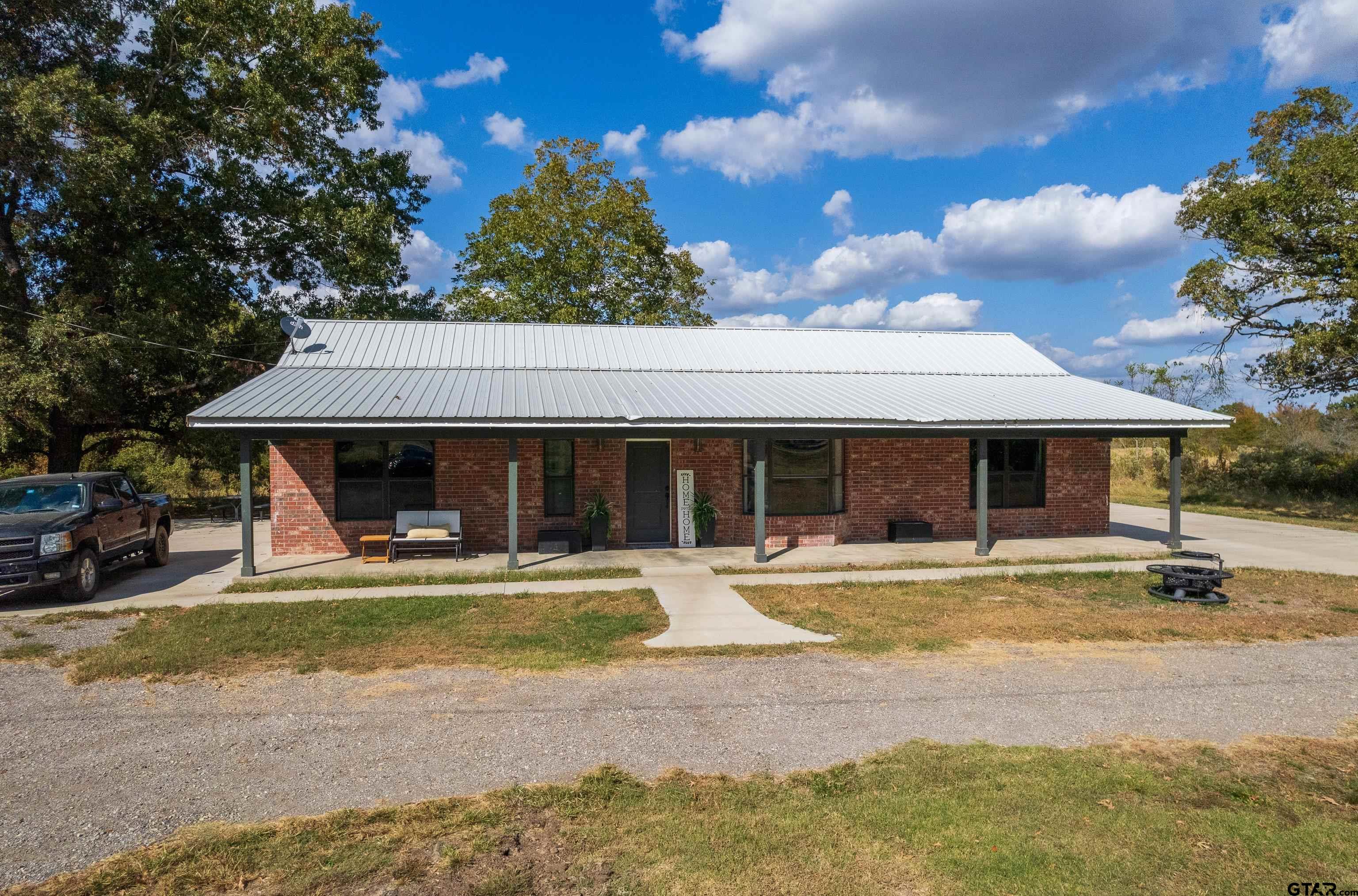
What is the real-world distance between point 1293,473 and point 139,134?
32.7m

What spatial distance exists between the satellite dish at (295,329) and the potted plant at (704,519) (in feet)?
29.1

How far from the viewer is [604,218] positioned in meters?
27.9

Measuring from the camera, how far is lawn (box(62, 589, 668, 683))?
7047 mm

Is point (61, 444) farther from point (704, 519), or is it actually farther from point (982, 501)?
point (982, 501)

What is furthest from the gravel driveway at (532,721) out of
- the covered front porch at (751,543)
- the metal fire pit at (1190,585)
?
the covered front porch at (751,543)

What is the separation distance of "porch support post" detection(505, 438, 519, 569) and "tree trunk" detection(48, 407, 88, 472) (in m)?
13.6

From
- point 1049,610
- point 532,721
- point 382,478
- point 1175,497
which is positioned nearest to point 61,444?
point 382,478

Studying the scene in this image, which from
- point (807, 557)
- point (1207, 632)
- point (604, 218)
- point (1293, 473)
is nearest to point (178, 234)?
point (604, 218)

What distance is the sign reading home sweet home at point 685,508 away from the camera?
13.9 metres

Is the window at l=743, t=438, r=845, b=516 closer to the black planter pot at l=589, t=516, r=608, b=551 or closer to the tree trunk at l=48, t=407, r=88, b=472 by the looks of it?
the black planter pot at l=589, t=516, r=608, b=551

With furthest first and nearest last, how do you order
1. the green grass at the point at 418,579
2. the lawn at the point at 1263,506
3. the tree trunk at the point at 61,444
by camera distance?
the lawn at the point at 1263,506
the tree trunk at the point at 61,444
the green grass at the point at 418,579

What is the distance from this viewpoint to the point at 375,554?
12.7m

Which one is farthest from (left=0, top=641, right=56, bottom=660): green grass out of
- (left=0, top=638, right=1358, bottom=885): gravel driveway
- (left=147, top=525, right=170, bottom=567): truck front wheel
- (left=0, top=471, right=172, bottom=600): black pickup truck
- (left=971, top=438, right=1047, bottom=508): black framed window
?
(left=971, top=438, right=1047, bottom=508): black framed window

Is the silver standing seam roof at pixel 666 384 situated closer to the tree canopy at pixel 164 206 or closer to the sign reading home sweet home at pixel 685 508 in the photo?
the sign reading home sweet home at pixel 685 508
